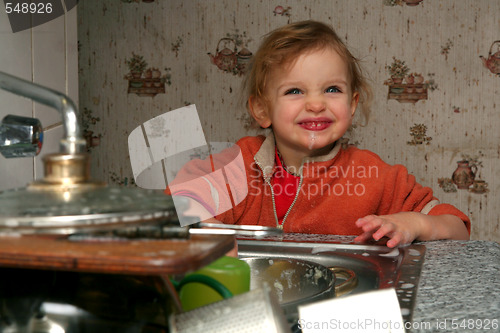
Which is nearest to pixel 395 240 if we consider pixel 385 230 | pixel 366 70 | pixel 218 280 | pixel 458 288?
pixel 385 230

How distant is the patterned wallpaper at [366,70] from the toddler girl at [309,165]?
0.61 meters

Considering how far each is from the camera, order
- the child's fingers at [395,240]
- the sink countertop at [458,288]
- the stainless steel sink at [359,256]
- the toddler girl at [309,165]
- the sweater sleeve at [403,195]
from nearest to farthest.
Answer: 1. the sink countertop at [458,288]
2. the stainless steel sink at [359,256]
3. the child's fingers at [395,240]
4. the sweater sleeve at [403,195]
5. the toddler girl at [309,165]

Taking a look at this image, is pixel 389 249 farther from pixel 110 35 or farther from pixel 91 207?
pixel 110 35

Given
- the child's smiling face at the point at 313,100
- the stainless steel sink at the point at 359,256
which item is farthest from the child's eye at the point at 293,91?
the stainless steel sink at the point at 359,256

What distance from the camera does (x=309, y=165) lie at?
1.38m

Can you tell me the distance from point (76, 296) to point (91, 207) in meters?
0.06

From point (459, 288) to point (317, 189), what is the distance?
0.78 m

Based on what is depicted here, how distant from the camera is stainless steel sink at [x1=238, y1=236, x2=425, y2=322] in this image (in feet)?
2.01

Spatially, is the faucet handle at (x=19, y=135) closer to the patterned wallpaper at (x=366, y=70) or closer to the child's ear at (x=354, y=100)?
the child's ear at (x=354, y=100)

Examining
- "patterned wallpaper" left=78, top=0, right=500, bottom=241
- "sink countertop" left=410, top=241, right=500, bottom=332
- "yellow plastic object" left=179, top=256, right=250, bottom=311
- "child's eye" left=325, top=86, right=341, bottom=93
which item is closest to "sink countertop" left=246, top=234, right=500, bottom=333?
"sink countertop" left=410, top=241, right=500, bottom=332

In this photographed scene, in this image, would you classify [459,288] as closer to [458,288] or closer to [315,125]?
[458,288]

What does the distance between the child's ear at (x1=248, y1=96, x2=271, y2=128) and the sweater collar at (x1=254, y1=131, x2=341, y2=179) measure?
0.06 metres

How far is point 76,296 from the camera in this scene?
31cm

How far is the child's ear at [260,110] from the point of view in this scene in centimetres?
145
